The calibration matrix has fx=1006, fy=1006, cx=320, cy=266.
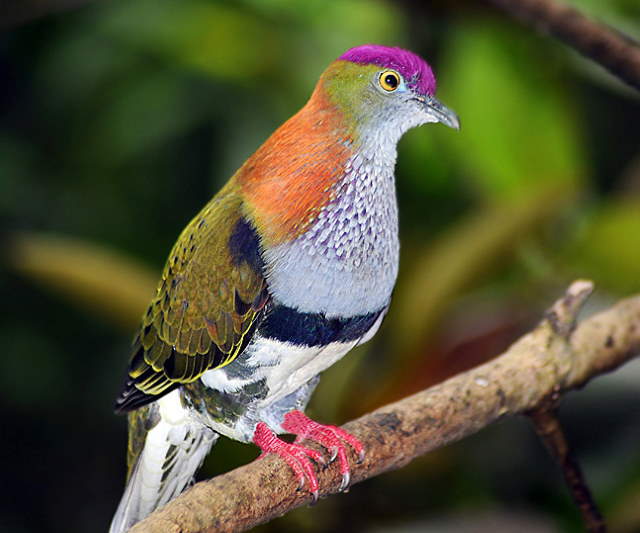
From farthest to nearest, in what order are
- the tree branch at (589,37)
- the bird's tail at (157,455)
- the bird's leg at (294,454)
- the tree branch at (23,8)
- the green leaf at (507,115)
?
the tree branch at (23,8) < the green leaf at (507,115) < the tree branch at (589,37) < the bird's tail at (157,455) < the bird's leg at (294,454)

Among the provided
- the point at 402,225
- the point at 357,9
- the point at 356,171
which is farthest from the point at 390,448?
the point at 357,9

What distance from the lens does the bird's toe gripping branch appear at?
1.71 m

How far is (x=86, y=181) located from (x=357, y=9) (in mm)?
Answer: 1218

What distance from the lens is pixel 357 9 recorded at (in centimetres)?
325

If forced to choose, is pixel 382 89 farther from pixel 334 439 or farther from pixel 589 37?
pixel 589 37

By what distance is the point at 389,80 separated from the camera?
1533 mm

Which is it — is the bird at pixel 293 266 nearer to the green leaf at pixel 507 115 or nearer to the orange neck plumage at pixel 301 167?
the orange neck plumage at pixel 301 167

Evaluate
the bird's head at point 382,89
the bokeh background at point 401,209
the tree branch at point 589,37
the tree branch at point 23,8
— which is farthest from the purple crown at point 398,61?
the tree branch at point 23,8

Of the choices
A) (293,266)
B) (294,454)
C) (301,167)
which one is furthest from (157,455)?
(301,167)

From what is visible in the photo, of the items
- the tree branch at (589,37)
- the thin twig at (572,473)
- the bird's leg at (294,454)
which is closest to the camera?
the bird's leg at (294,454)

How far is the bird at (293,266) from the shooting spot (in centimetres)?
155

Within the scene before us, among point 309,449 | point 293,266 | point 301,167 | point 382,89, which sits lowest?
point 309,449

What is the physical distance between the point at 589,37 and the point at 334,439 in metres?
1.05

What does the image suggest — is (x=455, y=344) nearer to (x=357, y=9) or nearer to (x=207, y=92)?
(x=357, y=9)
